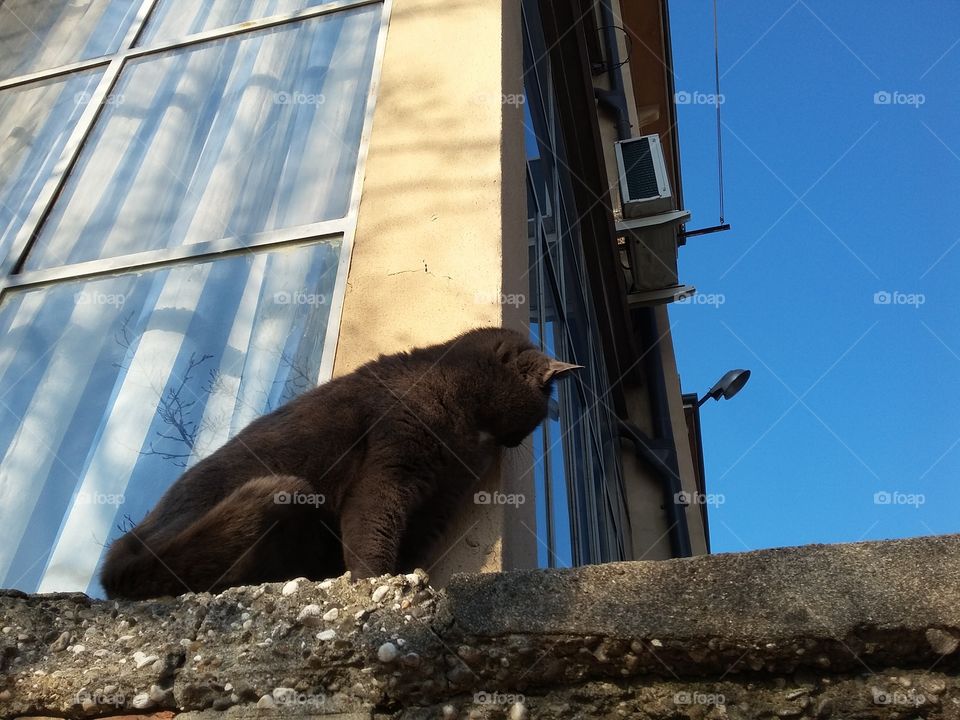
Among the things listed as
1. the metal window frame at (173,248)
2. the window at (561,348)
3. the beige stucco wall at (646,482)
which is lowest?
the beige stucco wall at (646,482)

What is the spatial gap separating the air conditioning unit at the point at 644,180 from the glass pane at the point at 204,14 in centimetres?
314

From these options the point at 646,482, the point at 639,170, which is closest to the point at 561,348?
the point at 639,170
